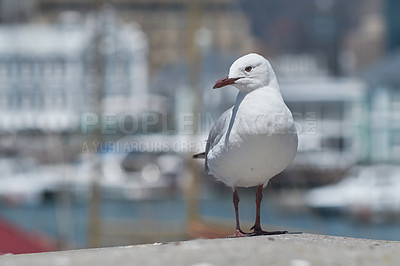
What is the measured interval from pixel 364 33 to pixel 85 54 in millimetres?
22275

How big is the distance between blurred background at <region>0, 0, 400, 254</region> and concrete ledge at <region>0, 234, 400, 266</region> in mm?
Answer: 6025

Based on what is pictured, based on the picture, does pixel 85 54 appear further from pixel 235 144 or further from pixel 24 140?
pixel 235 144

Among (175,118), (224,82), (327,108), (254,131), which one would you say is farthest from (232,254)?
(327,108)

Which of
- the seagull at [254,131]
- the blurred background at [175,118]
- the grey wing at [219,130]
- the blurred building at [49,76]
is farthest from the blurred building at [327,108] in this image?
the seagull at [254,131]

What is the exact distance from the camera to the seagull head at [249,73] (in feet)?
13.1

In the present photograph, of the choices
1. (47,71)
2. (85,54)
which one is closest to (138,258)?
(85,54)

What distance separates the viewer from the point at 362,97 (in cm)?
4794

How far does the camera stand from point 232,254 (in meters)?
3.53

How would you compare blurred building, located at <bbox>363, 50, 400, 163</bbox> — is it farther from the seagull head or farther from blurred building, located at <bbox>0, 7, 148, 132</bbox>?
the seagull head

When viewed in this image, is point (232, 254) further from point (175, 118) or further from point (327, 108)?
point (327, 108)

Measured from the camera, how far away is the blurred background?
54.4 ft

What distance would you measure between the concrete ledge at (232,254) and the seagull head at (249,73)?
75 cm

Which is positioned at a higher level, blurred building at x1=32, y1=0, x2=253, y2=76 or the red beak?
blurred building at x1=32, y1=0, x2=253, y2=76

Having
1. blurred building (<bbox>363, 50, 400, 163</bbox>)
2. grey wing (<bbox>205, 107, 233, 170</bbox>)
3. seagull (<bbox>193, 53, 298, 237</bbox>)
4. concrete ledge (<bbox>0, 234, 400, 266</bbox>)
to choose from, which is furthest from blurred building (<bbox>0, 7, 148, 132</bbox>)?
concrete ledge (<bbox>0, 234, 400, 266</bbox>)
